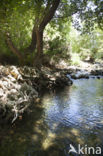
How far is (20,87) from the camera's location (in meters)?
6.61

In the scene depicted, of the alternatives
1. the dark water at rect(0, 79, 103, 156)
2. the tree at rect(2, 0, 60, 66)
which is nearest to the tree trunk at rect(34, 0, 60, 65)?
the tree at rect(2, 0, 60, 66)

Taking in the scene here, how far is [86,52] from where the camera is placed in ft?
145

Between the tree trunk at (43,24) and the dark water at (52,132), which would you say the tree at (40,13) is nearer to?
the tree trunk at (43,24)

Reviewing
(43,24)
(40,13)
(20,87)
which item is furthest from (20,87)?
(43,24)

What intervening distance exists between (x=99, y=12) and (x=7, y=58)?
10.4m

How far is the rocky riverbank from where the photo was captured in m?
4.75

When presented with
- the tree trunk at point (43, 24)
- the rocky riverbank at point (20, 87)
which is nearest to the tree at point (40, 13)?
the tree trunk at point (43, 24)

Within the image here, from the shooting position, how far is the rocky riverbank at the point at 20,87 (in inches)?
187

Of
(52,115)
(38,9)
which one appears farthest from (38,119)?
(38,9)

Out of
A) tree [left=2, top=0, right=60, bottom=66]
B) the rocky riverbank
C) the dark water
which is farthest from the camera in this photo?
tree [left=2, top=0, right=60, bottom=66]

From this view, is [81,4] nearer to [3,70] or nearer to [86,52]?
[3,70]

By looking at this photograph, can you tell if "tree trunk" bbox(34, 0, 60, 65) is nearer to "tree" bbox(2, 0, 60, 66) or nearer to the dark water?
"tree" bbox(2, 0, 60, 66)

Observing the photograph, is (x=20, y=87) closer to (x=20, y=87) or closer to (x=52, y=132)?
(x=20, y=87)

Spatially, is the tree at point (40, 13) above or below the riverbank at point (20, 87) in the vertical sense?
above
